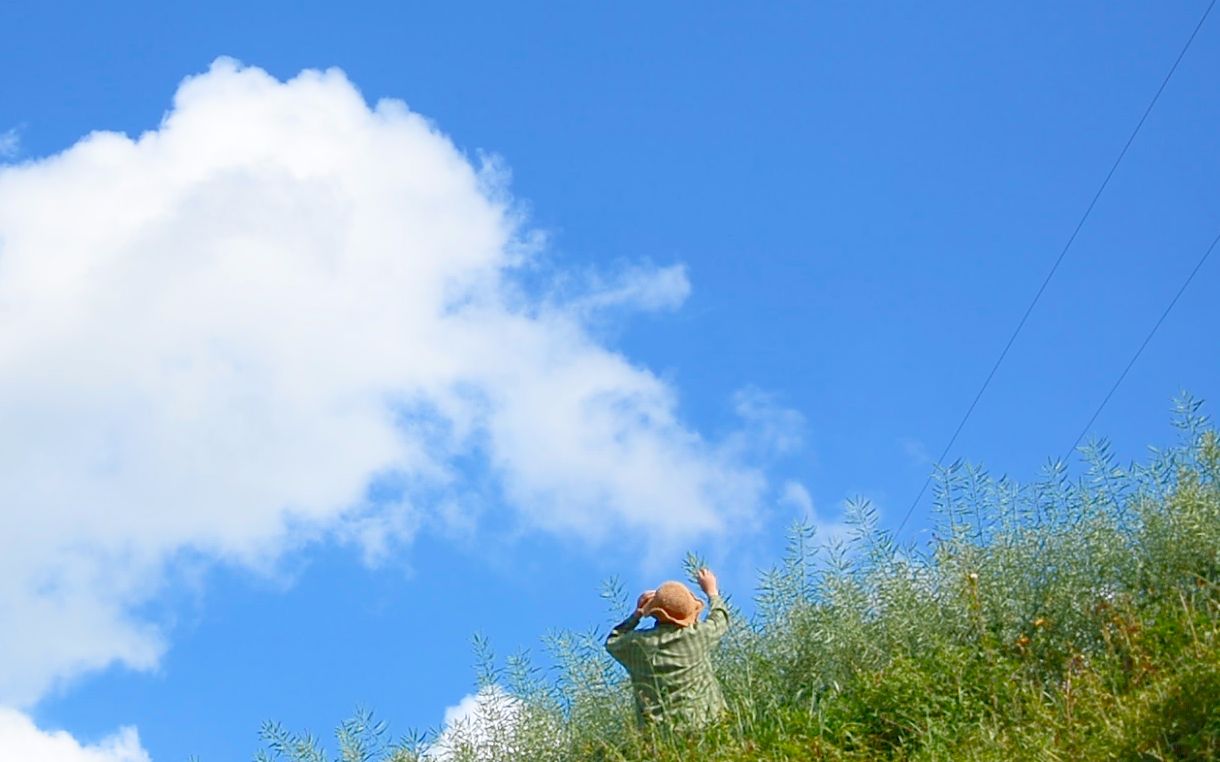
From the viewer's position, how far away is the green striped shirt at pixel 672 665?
32.1 ft

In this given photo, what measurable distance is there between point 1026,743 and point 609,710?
3.38 m

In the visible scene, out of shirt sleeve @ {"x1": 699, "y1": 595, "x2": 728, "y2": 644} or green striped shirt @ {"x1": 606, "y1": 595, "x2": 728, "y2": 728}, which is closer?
green striped shirt @ {"x1": 606, "y1": 595, "x2": 728, "y2": 728}

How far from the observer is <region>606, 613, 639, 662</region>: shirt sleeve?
10070 mm

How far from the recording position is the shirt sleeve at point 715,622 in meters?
9.99

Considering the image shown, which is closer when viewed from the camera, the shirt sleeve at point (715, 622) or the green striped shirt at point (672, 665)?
the green striped shirt at point (672, 665)

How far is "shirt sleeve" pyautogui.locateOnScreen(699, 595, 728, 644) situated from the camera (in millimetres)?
9992

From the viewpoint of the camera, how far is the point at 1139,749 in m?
7.34

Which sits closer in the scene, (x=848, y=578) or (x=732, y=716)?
(x=732, y=716)

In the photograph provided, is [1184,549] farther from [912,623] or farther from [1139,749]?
[1139,749]

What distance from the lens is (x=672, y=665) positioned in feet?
32.6

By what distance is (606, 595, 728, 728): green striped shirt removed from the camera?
9.80 m

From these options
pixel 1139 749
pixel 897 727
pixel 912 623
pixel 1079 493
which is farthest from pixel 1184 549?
pixel 1139 749

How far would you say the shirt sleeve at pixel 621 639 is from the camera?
1007cm

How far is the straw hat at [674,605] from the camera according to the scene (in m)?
9.93
